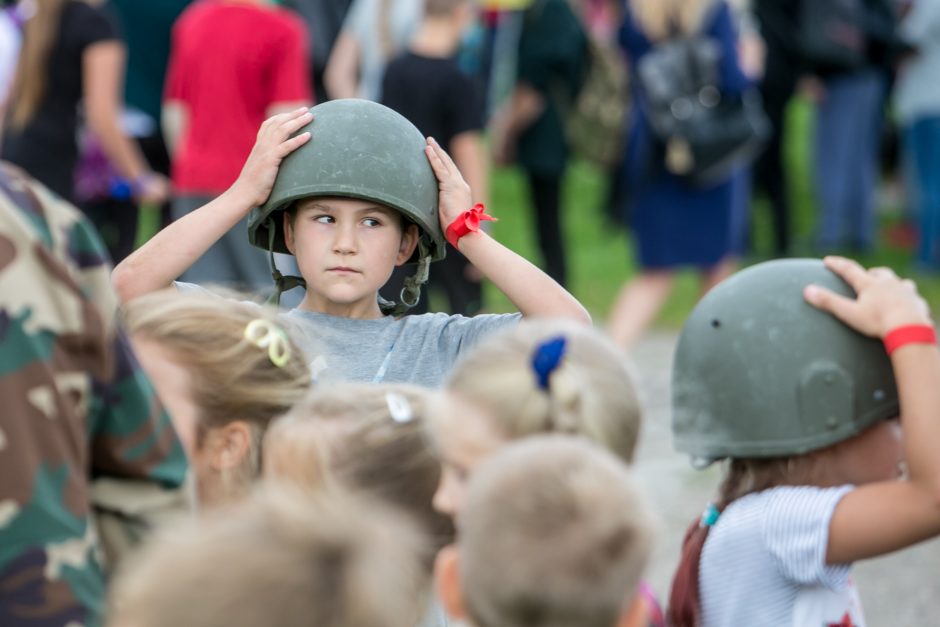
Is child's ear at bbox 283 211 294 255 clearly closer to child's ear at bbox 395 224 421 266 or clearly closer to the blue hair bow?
child's ear at bbox 395 224 421 266

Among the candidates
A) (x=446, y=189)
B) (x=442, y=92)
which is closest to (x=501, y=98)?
(x=442, y=92)

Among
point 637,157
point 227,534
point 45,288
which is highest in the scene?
point 45,288

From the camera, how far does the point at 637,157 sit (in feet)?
27.2

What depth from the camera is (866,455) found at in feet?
10.8

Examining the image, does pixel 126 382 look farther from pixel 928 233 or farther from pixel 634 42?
pixel 928 233

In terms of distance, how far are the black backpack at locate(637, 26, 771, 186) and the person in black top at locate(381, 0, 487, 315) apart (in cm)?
96

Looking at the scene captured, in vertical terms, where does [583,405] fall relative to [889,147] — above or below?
above

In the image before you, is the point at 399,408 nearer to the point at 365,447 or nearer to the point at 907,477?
the point at 365,447

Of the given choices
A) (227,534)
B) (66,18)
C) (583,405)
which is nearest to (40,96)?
(66,18)

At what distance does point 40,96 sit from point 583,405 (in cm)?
595

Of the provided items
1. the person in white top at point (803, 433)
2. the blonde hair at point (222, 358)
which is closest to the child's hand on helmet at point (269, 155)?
the blonde hair at point (222, 358)

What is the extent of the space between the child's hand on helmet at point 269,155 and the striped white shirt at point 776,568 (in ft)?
4.89

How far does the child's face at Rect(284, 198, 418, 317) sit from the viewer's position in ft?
13.0

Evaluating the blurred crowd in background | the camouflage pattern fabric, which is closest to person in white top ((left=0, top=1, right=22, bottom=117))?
the blurred crowd in background
